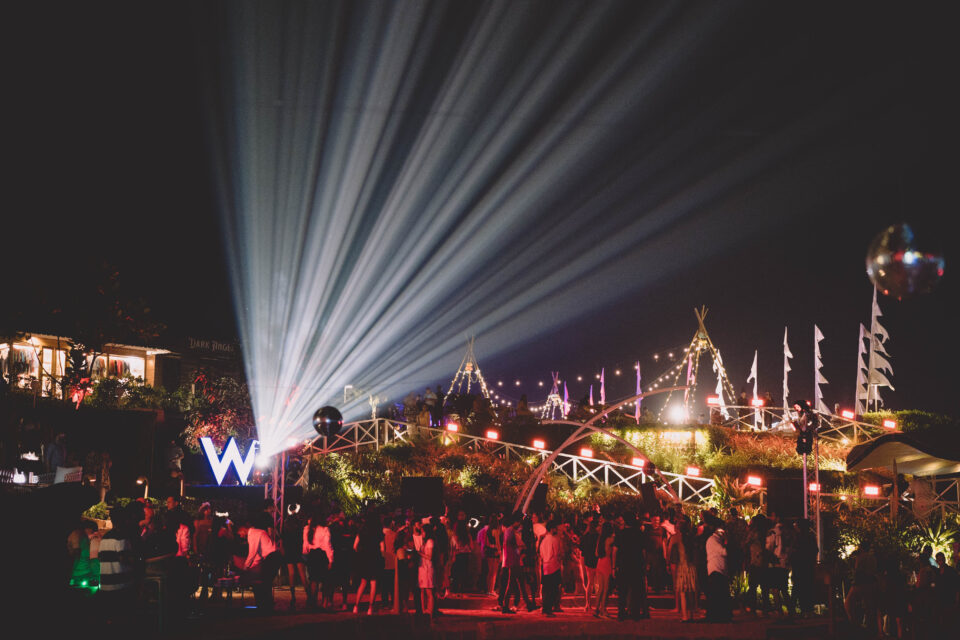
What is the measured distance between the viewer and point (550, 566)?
14.0m

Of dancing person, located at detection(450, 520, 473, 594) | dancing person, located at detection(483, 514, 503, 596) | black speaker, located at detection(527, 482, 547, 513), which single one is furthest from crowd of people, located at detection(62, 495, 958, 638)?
black speaker, located at detection(527, 482, 547, 513)

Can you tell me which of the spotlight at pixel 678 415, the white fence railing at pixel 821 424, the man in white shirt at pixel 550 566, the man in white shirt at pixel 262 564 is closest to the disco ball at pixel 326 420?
the man in white shirt at pixel 262 564

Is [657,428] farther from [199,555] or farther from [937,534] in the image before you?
[199,555]

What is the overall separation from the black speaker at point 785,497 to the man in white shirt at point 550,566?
4.98 metres

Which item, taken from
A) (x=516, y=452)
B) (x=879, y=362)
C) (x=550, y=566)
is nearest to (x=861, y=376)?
(x=879, y=362)

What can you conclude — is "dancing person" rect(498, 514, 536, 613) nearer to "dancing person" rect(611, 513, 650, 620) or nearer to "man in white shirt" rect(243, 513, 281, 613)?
"dancing person" rect(611, 513, 650, 620)

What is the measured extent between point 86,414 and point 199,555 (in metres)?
9.25

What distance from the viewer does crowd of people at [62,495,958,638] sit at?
1232 centimetres

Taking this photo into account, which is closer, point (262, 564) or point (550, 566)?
point (262, 564)

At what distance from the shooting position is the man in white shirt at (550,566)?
13828mm

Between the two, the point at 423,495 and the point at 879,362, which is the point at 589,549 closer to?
the point at 423,495

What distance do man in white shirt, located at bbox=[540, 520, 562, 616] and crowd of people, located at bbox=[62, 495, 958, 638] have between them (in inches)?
0.9

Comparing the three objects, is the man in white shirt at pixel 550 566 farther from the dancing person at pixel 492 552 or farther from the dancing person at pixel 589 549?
the dancing person at pixel 492 552

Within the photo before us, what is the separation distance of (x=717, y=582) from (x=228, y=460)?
12568 millimetres
